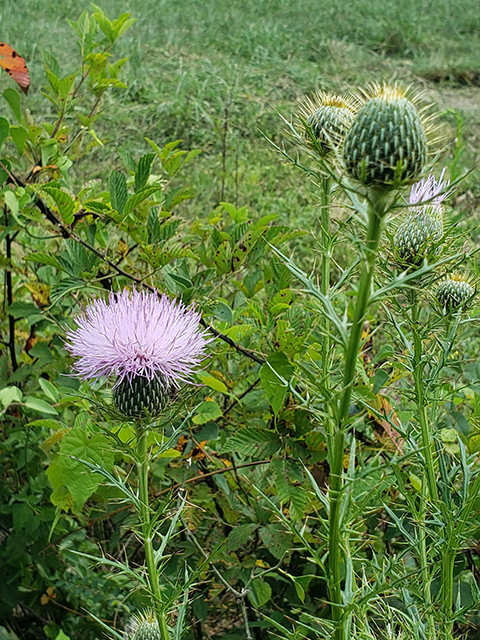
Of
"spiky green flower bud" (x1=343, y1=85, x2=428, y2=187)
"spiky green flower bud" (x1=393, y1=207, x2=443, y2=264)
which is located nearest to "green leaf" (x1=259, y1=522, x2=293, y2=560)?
"spiky green flower bud" (x1=393, y1=207, x2=443, y2=264)

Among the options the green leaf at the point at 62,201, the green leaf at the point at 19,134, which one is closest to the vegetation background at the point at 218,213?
the green leaf at the point at 62,201

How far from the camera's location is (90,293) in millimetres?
1931

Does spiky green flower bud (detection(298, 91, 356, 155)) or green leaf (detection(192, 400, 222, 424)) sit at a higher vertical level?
spiky green flower bud (detection(298, 91, 356, 155))

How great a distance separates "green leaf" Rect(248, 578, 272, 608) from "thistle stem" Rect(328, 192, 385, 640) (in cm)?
50

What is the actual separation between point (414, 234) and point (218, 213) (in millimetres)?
917

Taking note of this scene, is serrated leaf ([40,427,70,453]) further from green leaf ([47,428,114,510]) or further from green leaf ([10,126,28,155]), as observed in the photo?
green leaf ([10,126,28,155])

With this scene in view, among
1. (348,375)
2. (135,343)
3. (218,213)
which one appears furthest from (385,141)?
(218,213)

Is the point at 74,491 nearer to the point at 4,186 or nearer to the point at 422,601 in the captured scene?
the point at 422,601

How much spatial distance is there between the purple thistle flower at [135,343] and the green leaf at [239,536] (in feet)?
1.62

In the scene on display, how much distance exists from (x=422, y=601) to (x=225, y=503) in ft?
2.13

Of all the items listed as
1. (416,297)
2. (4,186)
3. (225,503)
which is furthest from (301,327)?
(4,186)

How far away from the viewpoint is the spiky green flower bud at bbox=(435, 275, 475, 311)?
142 centimetres

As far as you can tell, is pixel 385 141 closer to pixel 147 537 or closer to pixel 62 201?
pixel 147 537

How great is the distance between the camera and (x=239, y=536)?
1518mm
